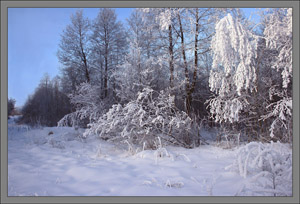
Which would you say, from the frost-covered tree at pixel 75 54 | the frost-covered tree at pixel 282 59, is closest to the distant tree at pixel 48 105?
the frost-covered tree at pixel 75 54

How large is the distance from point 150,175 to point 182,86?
150 inches

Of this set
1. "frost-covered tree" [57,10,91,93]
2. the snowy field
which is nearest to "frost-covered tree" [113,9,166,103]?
"frost-covered tree" [57,10,91,93]

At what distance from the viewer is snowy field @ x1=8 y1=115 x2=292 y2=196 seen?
268 cm

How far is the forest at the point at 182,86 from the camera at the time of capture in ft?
12.6

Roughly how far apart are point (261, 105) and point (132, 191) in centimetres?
427

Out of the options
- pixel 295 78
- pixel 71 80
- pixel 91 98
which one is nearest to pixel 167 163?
pixel 295 78

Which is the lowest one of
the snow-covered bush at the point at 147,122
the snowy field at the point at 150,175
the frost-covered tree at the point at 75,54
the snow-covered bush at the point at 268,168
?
the snowy field at the point at 150,175

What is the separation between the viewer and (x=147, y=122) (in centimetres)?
556

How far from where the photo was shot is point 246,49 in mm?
4066

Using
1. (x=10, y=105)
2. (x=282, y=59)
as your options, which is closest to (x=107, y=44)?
(x=10, y=105)

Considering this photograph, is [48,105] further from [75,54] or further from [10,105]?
[10,105]

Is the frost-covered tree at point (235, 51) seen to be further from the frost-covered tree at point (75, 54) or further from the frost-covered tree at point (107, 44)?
the frost-covered tree at point (75, 54)
